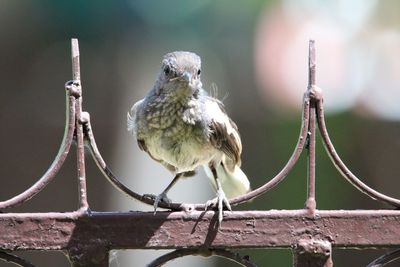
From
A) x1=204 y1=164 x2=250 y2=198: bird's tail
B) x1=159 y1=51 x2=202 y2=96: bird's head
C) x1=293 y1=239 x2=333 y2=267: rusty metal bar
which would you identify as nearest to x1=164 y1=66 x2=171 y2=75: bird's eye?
x1=159 y1=51 x2=202 y2=96: bird's head

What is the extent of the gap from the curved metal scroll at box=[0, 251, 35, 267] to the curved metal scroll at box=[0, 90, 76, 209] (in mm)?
101

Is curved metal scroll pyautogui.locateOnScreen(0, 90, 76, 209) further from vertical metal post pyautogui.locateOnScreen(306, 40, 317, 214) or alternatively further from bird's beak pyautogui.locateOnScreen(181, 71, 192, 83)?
bird's beak pyautogui.locateOnScreen(181, 71, 192, 83)

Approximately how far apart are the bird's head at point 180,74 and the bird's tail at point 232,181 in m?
0.26

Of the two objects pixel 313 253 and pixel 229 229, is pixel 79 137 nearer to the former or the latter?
pixel 229 229

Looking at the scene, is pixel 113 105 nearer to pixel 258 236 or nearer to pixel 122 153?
pixel 122 153

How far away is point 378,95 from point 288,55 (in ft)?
2.39

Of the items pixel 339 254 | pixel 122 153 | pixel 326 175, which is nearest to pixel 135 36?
pixel 122 153

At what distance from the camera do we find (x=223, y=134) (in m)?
2.67

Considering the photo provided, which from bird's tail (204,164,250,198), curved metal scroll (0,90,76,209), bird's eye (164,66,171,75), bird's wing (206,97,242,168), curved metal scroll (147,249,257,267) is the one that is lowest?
curved metal scroll (147,249,257,267)

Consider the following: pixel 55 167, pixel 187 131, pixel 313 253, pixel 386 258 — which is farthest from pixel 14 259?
pixel 187 131

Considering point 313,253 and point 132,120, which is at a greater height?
point 132,120

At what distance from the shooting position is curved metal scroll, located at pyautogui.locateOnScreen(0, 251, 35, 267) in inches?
74.9

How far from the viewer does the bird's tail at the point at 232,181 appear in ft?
8.67

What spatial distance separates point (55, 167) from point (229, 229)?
385 millimetres
